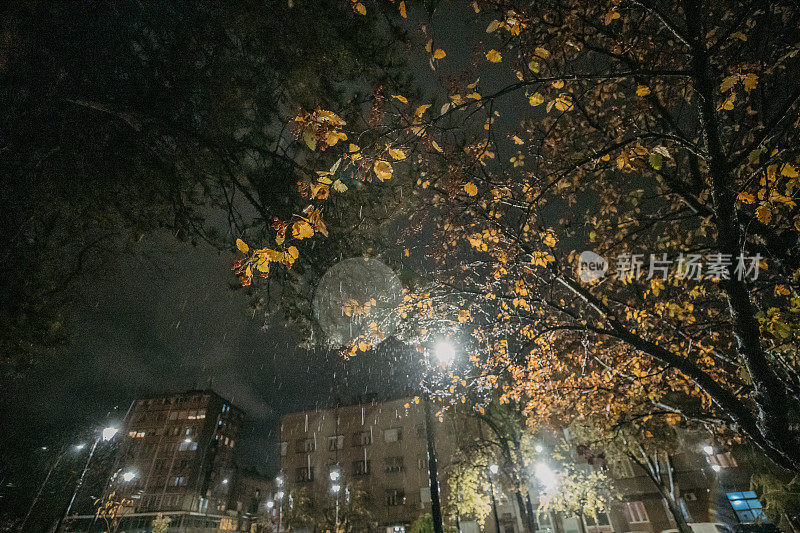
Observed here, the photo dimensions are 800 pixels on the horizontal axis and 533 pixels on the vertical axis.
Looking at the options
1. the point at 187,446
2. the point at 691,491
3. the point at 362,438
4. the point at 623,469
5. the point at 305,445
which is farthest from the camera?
the point at 187,446

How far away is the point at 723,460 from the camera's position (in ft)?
85.3

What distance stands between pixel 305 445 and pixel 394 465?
45.1ft

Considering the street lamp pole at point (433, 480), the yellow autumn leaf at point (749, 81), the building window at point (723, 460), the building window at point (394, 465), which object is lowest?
the street lamp pole at point (433, 480)

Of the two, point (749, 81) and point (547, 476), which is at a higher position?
point (749, 81)

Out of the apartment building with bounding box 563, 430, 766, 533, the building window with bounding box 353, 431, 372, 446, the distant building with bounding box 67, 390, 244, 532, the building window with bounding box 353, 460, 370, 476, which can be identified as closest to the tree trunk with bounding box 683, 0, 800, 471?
the apartment building with bounding box 563, 430, 766, 533

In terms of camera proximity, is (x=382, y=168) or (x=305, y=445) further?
(x=305, y=445)

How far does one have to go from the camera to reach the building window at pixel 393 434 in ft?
147

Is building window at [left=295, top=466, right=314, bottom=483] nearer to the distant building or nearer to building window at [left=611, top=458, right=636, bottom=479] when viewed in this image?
the distant building

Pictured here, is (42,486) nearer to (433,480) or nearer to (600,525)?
(433,480)

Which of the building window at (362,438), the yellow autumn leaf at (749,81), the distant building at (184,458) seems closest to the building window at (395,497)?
the building window at (362,438)

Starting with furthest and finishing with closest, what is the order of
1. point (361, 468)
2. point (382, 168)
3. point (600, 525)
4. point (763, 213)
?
point (361, 468) → point (600, 525) → point (763, 213) → point (382, 168)

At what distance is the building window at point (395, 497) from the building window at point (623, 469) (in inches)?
930

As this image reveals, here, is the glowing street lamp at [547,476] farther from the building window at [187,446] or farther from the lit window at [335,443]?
the building window at [187,446]

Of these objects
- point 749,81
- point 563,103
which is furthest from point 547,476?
point 749,81
